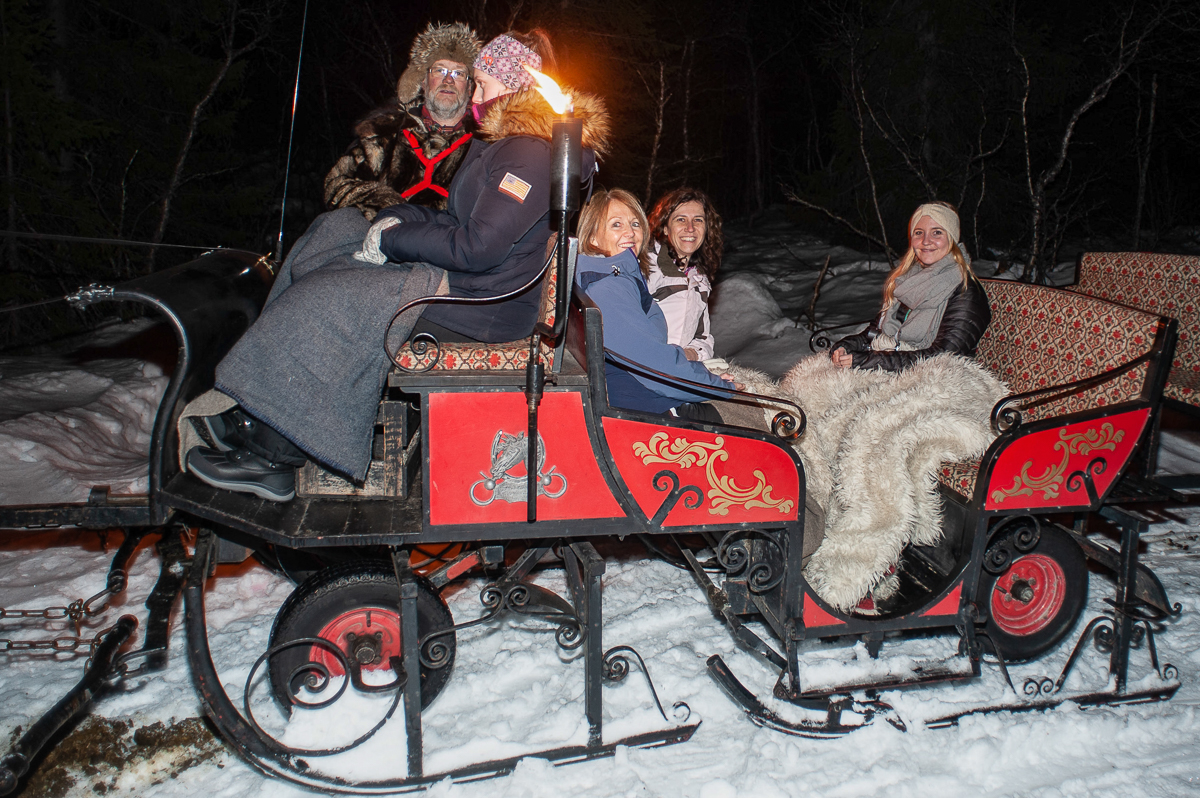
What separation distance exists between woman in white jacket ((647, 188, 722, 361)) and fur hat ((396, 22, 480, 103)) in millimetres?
1278

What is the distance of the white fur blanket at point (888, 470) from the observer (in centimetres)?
296

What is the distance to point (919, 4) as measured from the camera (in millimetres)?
11875

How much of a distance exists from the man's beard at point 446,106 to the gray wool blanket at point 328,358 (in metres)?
1.05

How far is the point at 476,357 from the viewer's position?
2.39 meters

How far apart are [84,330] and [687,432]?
800cm

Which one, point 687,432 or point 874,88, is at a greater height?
point 874,88

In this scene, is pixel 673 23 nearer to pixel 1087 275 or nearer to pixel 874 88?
pixel 874 88

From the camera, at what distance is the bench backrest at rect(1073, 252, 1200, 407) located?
3.88 metres

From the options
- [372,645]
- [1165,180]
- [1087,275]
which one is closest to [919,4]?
[1165,180]

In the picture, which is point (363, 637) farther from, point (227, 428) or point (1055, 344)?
point (1055, 344)

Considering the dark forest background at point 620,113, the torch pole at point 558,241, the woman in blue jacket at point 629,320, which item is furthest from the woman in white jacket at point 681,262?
the dark forest background at point 620,113

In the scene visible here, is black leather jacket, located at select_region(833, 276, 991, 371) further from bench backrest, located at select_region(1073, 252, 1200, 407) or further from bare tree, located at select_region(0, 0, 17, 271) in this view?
bare tree, located at select_region(0, 0, 17, 271)

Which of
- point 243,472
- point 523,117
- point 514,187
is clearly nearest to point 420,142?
point 523,117

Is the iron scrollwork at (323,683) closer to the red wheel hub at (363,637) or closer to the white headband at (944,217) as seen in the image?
the red wheel hub at (363,637)
